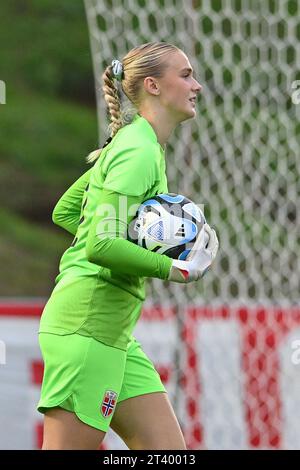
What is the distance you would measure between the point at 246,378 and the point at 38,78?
1245 cm

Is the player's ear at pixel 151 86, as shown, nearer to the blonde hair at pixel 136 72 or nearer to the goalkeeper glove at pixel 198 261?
the blonde hair at pixel 136 72

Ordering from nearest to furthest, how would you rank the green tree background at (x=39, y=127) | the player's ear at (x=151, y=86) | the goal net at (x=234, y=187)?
the player's ear at (x=151, y=86) < the goal net at (x=234, y=187) < the green tree background at (x=39, y=127)

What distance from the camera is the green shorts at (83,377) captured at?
14.6 ft

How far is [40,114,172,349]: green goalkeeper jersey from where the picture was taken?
4324 mm

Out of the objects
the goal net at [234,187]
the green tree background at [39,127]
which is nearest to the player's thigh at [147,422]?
the goal net at [234,187]

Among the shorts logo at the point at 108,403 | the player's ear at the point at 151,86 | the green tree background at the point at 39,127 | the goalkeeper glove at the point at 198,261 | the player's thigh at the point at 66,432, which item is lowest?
the green tree background at the point at 39,127

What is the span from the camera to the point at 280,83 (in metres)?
7.55

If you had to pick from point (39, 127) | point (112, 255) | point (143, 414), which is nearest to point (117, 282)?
point (112, 255)

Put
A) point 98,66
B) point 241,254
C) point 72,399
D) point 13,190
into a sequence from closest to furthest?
point 72,399 → point 98,66 → point 241,254 → point 13,190

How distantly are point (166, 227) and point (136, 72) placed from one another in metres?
0.61

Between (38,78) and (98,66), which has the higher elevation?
(98,66)

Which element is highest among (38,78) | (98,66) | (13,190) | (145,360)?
(98,66)
